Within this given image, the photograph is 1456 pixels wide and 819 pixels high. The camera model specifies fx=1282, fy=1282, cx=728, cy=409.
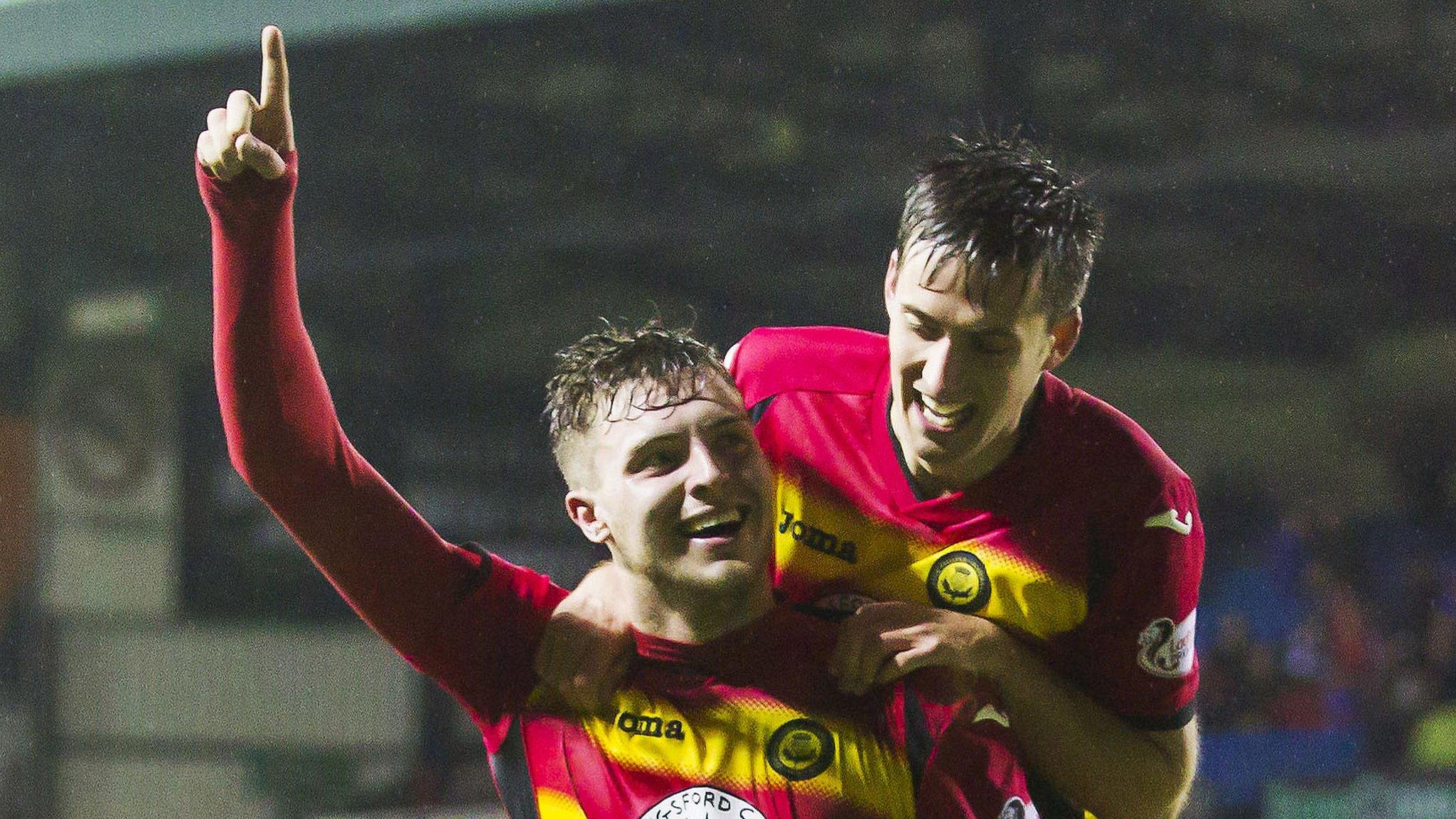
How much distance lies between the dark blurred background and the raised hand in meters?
0.47

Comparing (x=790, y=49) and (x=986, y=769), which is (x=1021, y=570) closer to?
(x=986, y=769)

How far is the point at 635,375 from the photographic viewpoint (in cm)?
92

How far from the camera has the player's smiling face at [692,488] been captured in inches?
34.8

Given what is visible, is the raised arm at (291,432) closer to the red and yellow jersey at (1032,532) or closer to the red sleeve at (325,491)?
the red sleeve at (325,491)

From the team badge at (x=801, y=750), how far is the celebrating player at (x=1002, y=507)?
0.15ft

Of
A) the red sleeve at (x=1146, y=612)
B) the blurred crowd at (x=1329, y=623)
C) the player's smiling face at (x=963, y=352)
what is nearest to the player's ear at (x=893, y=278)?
the player's smiling face at (x=963, y=352)

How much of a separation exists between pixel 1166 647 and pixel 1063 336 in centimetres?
24

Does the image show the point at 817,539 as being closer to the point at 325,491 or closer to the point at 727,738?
the point at 727,738

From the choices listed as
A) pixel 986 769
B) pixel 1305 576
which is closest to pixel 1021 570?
pixel 986 769

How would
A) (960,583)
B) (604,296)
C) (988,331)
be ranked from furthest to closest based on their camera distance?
(604,296) → (960,583) → (988,331)

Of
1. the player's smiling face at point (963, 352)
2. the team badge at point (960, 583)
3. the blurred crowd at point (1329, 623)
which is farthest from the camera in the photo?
the blurred crowd at point (1329, 623)

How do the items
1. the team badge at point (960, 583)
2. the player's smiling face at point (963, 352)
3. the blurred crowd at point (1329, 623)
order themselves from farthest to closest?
the blurred crowd at point (1329, 623) < the team badge at point (960, 583) < the player's smiling face at point (963, 352)

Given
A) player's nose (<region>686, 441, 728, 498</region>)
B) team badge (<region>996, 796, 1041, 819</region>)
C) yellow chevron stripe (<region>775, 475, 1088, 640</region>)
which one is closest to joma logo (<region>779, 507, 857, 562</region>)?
yellow chevron stripe (<region>775, 475, 1088, 640</region>)

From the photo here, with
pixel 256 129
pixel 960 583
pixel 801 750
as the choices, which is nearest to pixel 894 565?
pixel 960 583
